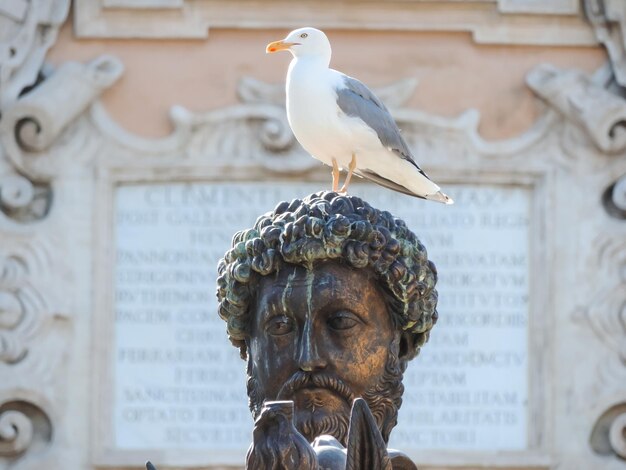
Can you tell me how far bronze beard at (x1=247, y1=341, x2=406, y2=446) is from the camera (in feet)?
15.5

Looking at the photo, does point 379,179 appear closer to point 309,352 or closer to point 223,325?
point 309,352

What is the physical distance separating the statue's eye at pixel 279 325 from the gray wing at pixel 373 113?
217cm

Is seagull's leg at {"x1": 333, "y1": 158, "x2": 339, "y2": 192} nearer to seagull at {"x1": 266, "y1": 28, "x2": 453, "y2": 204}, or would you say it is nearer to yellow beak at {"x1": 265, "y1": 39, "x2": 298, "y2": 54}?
seagull at {"x1": 266, "y1": 28, "x2": 453, "y2": 204}

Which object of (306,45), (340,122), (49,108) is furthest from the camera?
(49,108)

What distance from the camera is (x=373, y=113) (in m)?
7.32

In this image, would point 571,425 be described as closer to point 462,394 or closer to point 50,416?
point 462,394

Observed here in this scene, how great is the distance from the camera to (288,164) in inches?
518

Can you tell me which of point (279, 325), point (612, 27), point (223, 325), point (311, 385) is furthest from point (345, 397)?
point (612, 27)

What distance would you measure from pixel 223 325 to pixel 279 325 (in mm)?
8395

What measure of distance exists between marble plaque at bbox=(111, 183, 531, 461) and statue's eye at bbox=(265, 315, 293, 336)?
8388 millimetres

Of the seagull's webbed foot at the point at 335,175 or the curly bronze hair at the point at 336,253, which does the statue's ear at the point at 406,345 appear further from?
the seagull's webbed foot at the point at 335,175

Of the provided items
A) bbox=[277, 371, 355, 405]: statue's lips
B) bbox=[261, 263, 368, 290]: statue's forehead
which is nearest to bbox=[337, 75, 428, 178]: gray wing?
bbox=[261, 263, 368, 290]: statue's forehead

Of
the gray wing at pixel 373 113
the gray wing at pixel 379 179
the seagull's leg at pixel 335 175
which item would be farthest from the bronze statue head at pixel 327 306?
the gray wing at pixel 379 179

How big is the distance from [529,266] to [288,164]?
49.5 inches
